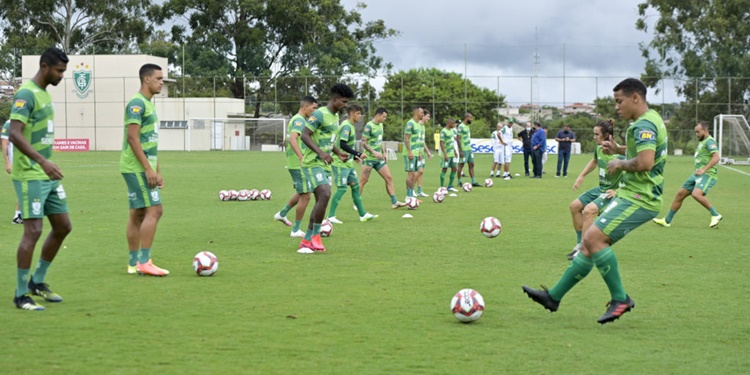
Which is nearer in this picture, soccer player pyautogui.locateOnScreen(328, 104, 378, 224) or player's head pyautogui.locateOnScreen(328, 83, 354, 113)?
player's head pyautogui.locateOnScreen(328, 83, 354, 113)

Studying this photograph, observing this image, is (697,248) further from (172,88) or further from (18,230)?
(172,88)

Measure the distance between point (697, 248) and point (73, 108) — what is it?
66.0 meters

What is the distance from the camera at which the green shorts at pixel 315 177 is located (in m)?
12.9

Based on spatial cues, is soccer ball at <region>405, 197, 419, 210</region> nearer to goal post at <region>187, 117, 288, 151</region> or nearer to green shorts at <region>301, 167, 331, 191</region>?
green shorts at <region>301, 167, 331, 191</region>

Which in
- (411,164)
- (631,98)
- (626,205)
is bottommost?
(626,205)

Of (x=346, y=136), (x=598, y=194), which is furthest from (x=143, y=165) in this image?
(x=346, y=136)

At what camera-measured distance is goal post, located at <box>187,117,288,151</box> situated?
72.3 metres

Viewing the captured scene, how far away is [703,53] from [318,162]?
2460 inches

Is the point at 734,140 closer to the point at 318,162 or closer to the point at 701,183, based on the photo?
the point at 701,183

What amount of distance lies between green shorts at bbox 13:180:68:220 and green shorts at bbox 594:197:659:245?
4.92 m

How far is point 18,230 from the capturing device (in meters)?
15.1

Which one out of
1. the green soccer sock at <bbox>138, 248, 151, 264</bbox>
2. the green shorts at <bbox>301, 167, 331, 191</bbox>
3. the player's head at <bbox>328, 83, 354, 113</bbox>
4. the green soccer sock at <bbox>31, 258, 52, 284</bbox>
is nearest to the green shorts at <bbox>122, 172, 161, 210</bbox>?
the green soccer sock at <bbox>138, 248, 151, 264</bbox>

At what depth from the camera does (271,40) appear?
81688mm

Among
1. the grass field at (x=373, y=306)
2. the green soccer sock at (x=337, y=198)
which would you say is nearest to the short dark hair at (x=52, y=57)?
the grass field at (x=373, y=306)
